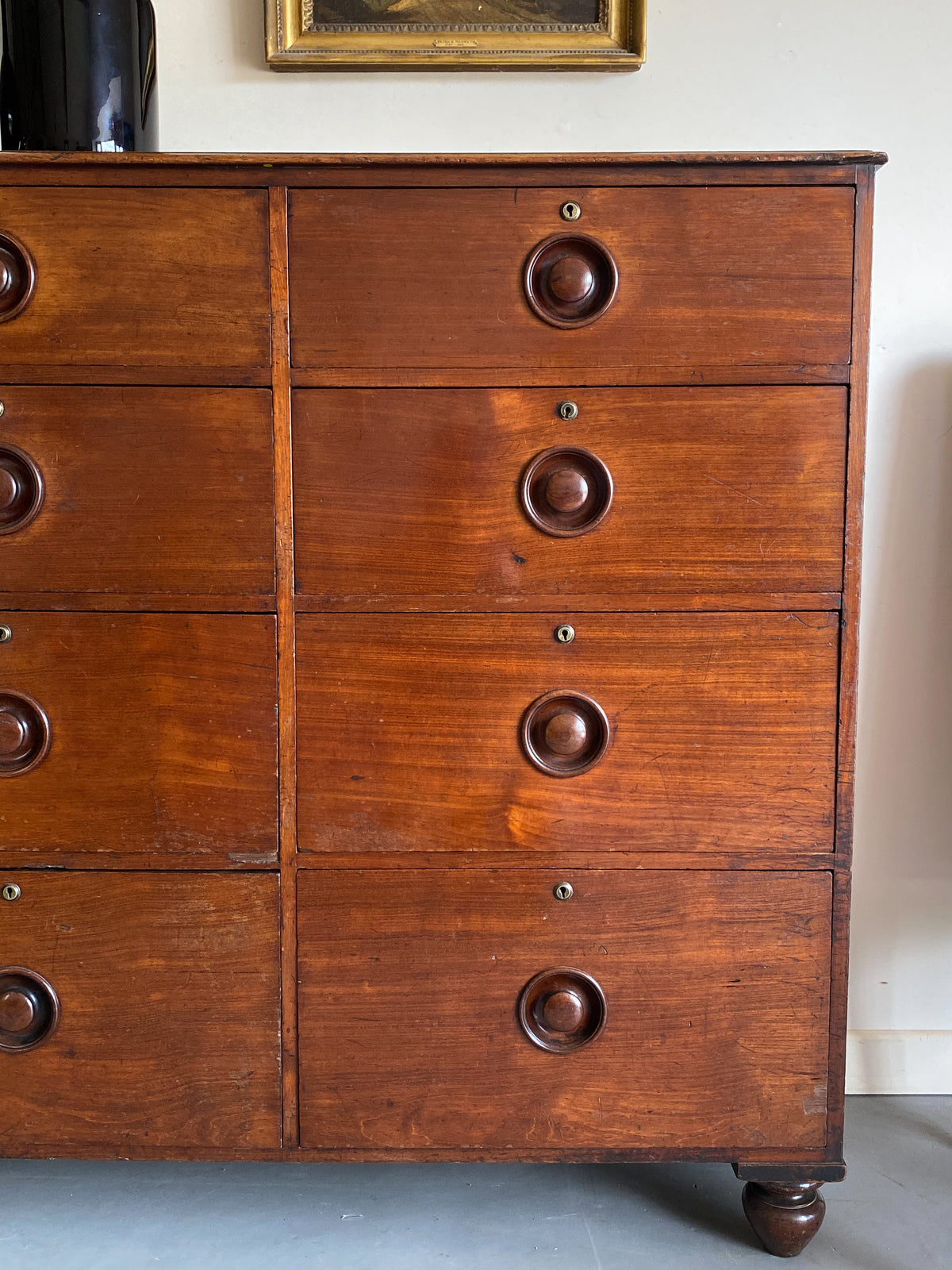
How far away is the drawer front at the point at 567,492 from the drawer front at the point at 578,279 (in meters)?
0.05

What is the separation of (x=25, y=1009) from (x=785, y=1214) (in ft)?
3.16

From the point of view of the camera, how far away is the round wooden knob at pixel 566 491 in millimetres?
1137

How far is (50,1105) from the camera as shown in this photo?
1.20 metres

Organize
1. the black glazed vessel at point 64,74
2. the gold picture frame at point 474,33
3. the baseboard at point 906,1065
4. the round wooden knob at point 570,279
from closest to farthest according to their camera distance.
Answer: the round wooden knob at point 570,279, the black glazed vessel at point 64,74, the gold picture frame at point 474,33, the baseboard at point 906,1065

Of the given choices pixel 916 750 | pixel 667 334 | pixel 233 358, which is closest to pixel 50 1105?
pixel 233 358

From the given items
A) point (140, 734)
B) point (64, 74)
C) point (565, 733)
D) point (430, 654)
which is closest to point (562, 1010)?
point (565, 733)

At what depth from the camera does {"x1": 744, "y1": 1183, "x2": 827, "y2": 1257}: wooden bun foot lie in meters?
1.25

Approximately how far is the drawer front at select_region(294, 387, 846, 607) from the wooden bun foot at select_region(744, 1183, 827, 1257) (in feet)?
2.47

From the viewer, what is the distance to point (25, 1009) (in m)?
1.18

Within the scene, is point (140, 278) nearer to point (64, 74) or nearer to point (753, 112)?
point (64, 74)

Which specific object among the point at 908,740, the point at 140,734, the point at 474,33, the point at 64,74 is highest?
the point at 474,33

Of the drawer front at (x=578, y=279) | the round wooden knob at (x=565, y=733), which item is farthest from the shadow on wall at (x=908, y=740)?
the round wooden knob at (x=565, y=733)

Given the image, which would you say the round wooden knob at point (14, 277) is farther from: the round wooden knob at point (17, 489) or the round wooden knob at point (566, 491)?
the round wooden knob at point (566, 491)

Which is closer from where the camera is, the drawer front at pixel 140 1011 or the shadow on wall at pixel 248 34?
the drawer front at pixel 140 1011
